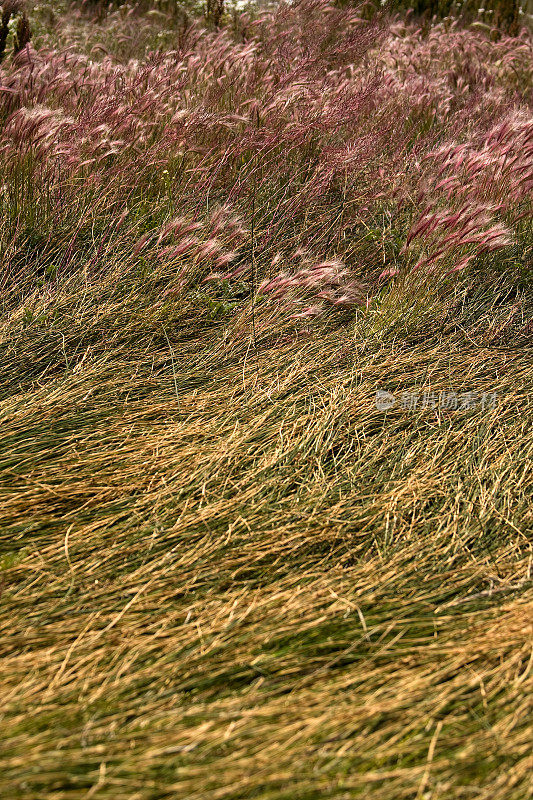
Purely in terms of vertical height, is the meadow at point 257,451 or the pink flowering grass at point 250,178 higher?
the pink flowering grass at point 250,178

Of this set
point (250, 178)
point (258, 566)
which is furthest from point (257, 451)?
point (250, 178)

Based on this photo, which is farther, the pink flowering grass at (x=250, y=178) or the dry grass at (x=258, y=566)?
the pink flowering grass at (x=250, y=178)

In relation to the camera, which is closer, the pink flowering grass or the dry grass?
the dry grass

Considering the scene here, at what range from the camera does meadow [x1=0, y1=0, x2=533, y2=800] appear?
1.36 meters

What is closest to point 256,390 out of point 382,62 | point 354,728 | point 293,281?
point 293,281

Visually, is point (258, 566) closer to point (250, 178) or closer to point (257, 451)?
point (257, 451)

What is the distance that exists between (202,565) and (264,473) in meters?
0.35

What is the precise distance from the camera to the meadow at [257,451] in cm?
136

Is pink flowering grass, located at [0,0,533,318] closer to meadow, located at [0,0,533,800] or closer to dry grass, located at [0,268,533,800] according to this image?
meadow, located at [0,0,533,800]

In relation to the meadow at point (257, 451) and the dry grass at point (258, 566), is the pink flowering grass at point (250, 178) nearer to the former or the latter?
the meadow at point (257, 451)

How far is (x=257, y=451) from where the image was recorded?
205 cm

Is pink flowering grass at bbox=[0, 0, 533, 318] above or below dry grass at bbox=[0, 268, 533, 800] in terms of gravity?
above

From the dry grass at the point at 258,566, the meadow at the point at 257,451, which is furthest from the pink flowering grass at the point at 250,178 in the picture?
the dry grass at the point at 258,566

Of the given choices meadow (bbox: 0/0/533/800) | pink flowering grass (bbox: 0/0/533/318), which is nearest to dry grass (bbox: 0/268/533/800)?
meadow (bbox: 0/0/533/800)
